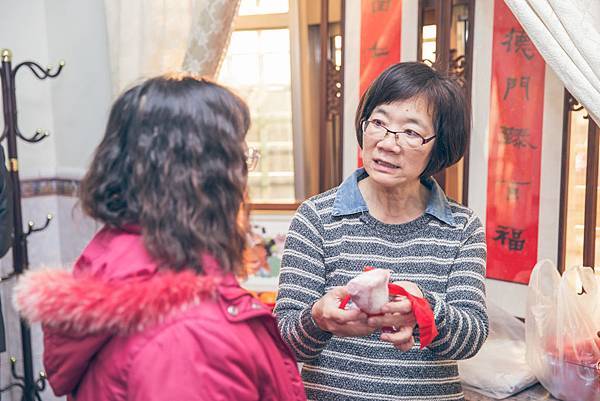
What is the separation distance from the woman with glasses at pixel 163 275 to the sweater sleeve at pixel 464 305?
41 cm

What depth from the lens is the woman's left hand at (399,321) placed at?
42.6 inches

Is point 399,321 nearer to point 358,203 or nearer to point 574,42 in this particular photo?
point 358,203

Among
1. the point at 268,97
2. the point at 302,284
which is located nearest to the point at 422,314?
the point at 302,284

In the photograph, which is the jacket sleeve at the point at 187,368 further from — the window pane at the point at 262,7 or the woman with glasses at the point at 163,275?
the window pane at the point at 262,7

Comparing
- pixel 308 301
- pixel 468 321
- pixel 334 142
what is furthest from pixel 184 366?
pixel 334 142

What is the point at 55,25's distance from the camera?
99.1 inches

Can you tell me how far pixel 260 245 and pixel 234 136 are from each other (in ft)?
5.40

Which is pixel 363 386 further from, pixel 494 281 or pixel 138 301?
pixel 494 281

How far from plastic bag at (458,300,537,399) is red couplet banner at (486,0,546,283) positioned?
0.13 meters

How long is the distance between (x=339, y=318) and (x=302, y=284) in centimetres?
18

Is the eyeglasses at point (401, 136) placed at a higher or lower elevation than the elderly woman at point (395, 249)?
higher

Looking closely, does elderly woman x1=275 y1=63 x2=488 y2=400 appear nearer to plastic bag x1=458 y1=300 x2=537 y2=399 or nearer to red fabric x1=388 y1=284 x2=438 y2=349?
red fabric x1=388 y1=284 x2=438 y2=349

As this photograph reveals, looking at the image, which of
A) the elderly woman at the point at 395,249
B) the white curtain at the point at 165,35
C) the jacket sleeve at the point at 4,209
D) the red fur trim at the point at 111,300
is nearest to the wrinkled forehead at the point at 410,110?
the elderly woman at the point at 395,249

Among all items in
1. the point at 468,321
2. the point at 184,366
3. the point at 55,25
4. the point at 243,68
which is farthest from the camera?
the point at 243,68
